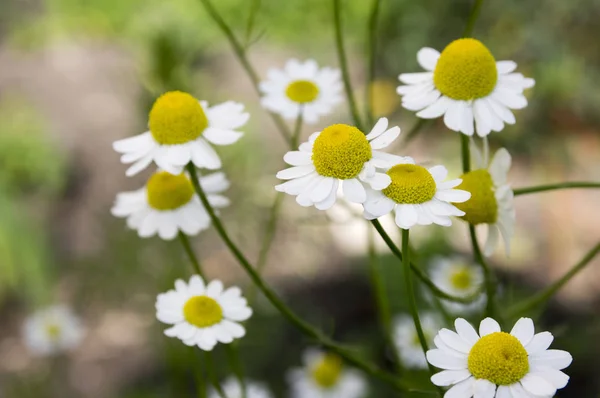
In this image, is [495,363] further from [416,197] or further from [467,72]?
[467,72]

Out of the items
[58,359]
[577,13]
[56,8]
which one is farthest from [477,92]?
[56,8]

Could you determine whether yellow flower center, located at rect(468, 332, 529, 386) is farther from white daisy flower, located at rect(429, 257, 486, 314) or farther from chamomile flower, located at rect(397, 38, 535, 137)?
white daisy flower, located at rect(429, 257, 486, 314)

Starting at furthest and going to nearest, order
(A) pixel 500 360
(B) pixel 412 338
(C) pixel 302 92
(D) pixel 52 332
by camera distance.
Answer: (D) pixel 52 332 → (B) pixel 412 338 → (C) pixel 302 92 → (A) pixel 500 360

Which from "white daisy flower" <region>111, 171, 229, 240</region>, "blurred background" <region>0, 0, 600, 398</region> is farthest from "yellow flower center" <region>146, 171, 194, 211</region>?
"blurred background" <region>0, 0, 600, 398</region>

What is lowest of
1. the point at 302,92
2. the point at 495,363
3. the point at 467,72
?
the point at 495,363

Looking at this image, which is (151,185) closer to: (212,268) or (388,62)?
(212,268)

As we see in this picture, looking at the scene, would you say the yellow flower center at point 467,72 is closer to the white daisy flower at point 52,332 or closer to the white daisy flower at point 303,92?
the white daisy flower at point 303,92

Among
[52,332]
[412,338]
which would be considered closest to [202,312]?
[412,338]
